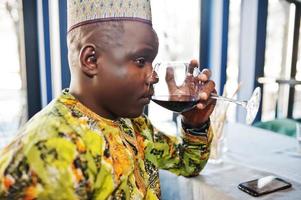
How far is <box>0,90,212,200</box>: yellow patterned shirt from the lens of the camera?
47 cm

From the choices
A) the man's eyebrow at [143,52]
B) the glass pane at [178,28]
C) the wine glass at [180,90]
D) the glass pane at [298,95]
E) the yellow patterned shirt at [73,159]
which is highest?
the glass pane at [178,28]

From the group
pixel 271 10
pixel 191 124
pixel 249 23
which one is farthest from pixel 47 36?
pixel 271 10

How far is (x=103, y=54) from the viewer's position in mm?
641

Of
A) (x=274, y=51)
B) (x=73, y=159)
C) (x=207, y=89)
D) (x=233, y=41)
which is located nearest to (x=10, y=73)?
(x=207, y=89)

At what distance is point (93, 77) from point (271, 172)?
0.72 m

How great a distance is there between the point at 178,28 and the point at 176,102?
2.17 metres

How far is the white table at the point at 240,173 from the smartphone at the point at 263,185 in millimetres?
13

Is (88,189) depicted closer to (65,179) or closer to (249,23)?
(65,179)

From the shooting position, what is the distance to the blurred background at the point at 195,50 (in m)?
1.90

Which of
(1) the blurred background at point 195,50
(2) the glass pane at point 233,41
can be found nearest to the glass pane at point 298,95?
(1) the blurred background at point 195,50

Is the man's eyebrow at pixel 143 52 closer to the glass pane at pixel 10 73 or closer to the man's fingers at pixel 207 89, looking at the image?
the man's fingers at pixel 207 89

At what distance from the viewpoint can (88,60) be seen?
64cm

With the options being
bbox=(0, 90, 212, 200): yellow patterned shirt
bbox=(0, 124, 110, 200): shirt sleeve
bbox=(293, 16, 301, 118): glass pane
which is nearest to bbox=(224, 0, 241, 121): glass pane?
bbox=(293, 16, 301, 118): glass pane

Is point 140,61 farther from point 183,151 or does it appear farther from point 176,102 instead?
point 183,151
